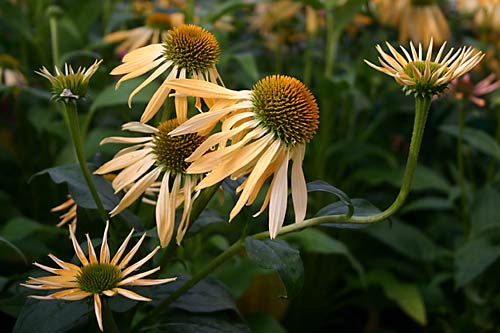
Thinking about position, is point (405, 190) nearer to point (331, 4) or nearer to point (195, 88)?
point (195, 88)

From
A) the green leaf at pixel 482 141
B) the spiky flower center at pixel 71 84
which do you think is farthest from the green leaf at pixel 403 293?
the spiky flower center at pixel 71 84

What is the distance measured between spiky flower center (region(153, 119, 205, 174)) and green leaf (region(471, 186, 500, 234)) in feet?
2.17

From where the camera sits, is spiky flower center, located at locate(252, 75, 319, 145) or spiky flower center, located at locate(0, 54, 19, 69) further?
spiky flower center, located at locate(0, 54, 19, 69)

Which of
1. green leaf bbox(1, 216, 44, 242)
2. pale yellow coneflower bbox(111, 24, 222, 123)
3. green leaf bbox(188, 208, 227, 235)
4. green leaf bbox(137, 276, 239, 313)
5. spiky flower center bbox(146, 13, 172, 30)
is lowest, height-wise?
green leaf bbox(1, 216, 44, 242)

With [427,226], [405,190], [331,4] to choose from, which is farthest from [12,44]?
[405,190]

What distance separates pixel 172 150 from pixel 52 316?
6.9 inches

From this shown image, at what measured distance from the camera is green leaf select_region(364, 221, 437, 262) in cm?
121

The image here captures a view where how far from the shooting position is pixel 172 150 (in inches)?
24.1

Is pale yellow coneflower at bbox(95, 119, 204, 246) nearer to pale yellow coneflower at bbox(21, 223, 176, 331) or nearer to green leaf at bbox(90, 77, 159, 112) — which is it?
pale yellow coneflower at bbox(21, 223, 176, 331)

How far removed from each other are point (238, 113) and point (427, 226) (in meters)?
0.97

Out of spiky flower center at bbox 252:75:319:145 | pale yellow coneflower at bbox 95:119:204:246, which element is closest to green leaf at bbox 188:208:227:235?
pale yellow coneflower at bbox 95:119:204:246

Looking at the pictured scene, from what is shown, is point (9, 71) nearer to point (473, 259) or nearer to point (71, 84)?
point (71, 84)

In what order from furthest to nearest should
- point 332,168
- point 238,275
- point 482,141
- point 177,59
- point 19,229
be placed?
1. point 332,168
2. point 482,141
3. point 238,275
4. point 19,229
5. point 177,59

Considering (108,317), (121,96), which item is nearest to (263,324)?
(121,96)
